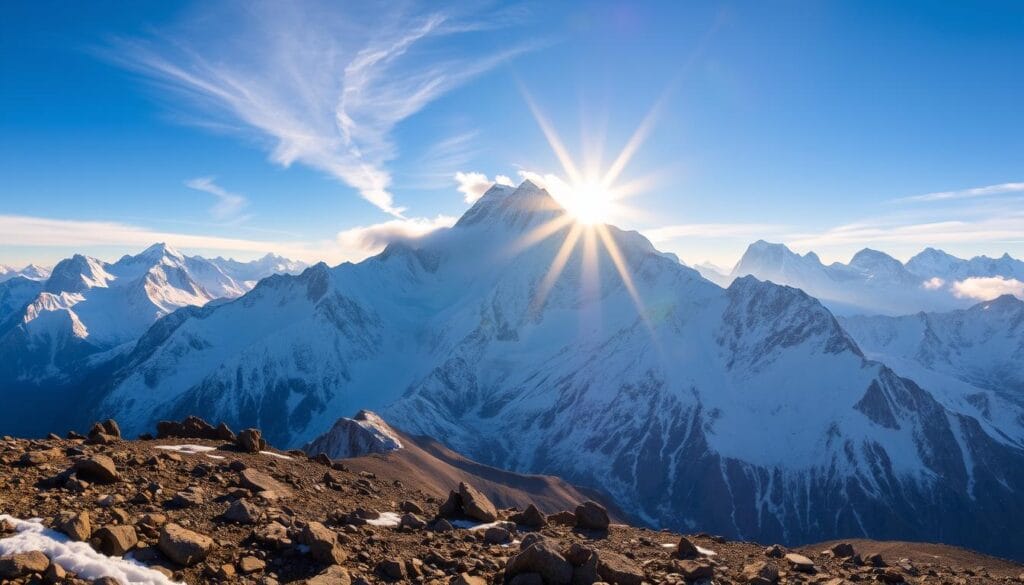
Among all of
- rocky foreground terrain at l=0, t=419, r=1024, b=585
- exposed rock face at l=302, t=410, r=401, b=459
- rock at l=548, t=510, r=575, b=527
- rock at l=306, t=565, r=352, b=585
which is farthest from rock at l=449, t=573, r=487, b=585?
exposed rock face at l=302, t=410, r=401, b=459

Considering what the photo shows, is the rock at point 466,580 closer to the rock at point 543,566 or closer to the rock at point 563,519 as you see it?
the rock at point 543,566

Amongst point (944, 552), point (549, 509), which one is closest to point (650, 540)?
point (944, 552)

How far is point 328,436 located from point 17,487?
541 feet

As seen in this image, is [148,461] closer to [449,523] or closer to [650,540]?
[449,523]

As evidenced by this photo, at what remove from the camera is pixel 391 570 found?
17578 millimetres

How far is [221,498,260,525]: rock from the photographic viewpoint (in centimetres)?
1889

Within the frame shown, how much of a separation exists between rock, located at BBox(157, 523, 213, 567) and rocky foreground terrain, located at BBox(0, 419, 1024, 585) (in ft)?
0.12

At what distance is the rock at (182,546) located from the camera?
50.8ft

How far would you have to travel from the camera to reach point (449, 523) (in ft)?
81.6

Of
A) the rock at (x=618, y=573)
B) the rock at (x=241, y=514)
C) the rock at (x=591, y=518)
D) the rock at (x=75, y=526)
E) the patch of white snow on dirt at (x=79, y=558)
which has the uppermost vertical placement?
the rock at (x=75, y=526)

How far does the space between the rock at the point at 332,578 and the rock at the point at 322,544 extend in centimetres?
45

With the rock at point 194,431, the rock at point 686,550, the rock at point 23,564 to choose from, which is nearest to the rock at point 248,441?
the rock at point 194,431

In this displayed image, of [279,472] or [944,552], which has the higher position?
[279,472]

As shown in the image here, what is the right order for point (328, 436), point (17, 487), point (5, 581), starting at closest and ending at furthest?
point (5, 581) → point (17, 487) → point (328, 436)
